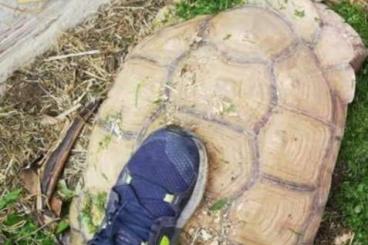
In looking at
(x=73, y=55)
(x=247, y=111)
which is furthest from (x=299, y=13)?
(x=73, y=55)

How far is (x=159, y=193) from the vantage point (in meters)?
2.89

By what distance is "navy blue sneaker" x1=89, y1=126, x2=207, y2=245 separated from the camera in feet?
9.40

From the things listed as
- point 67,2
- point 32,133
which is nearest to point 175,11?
point 67,2

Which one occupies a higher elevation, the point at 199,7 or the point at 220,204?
the point at 199,7

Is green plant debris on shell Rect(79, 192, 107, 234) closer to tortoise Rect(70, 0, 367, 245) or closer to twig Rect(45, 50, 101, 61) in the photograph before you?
tortoise Rect(70, 0, 367, 245)

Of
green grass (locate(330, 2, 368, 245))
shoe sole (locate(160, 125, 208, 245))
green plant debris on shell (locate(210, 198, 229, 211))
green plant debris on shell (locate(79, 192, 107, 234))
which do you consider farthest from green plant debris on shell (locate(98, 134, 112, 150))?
green grass (locate(330, 2, 368, 245))

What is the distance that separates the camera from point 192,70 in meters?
3.02

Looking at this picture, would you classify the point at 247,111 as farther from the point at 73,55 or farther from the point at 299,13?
the point at 73,55

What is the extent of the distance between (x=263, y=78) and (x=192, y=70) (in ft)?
0.85

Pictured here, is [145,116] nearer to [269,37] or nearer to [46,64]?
[269,37]

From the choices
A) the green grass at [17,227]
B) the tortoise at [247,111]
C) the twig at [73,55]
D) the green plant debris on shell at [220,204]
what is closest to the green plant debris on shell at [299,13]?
the tortoise at [247,111]

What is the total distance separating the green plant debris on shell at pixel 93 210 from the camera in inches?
123

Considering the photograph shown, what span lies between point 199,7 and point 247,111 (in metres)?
0.72

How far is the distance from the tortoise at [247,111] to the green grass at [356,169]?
0.17 meters
